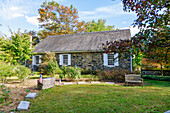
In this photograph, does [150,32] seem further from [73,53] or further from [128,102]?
[73,53]

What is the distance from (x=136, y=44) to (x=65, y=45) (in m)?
13.3

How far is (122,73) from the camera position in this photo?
934cm

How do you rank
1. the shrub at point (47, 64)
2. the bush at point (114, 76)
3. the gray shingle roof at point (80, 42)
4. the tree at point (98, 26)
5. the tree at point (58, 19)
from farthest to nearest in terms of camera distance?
1. the tree at point (98, 26)
2. the tree at point (58, 19)
3. the gray shingle roof at point (80, 42)
4. the shrub at point (47, 64)
5. the bush at point (114, 76)

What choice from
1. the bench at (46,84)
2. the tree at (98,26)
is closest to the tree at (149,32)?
the bench at (46,84)

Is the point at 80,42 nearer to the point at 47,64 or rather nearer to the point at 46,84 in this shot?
the point at 47,64

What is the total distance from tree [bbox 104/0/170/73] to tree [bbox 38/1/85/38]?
22638 mm

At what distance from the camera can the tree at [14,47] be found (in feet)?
38.4

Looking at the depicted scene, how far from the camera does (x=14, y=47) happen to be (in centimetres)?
1198

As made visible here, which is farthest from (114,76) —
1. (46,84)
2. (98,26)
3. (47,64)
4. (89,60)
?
(98,26)

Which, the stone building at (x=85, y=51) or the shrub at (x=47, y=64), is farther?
the stone building at (x=85, y=51)

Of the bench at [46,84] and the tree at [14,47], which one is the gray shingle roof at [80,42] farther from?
the bench at [46,84]

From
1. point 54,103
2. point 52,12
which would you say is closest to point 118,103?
point 54,103

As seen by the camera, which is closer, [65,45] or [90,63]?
[90,63]

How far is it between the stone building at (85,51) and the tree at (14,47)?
6.18ft
